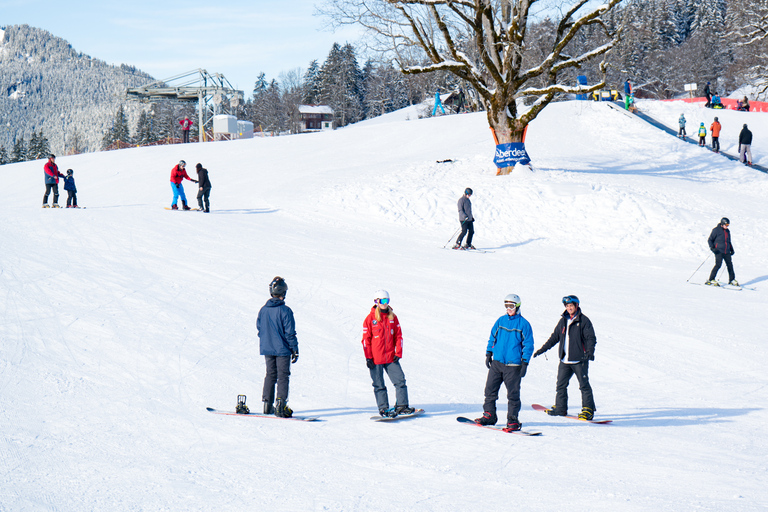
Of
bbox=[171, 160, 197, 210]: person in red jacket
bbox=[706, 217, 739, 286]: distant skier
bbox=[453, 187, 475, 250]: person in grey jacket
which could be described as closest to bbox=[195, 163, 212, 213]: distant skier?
bbox=[171, 160, 197, 210]: person in red jacket

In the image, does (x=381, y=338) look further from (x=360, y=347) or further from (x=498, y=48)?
(x=498, y=48)

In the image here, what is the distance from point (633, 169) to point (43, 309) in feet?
→ 74.1

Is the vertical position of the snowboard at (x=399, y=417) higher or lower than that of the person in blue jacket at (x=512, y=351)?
lower

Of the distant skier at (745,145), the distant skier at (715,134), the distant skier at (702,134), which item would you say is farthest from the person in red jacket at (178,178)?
the distant skier at (702,134)

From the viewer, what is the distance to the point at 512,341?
21.4ft

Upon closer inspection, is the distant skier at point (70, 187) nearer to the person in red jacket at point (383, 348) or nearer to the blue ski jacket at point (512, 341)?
the person in red jacket at point (383, 348)

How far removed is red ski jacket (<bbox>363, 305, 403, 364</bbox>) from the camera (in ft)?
21.7

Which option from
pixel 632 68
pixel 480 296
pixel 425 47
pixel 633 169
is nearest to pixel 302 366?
pixel 480 296

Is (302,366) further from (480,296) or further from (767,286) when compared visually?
(767,286)

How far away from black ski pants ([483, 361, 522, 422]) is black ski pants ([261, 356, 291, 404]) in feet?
7.20

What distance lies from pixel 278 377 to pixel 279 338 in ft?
1.48

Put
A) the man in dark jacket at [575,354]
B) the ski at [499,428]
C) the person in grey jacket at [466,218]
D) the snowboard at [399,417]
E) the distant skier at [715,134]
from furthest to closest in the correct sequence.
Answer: the distant skier at [715,134], the person in grey jacket at [466,218], the man in dark jacket at [575,354], the snowboard at [399,417], the ski at [499,428]

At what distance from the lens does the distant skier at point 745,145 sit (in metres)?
26.6

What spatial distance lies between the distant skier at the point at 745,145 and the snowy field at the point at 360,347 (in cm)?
425
